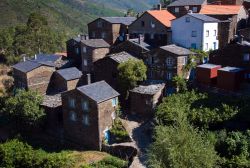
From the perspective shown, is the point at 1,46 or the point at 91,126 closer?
→ the point at 91,126

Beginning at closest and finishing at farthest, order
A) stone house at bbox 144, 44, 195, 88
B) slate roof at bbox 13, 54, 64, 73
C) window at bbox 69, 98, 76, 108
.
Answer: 1. window at bbox 69, 98, 76, 108
2. stone house at bbox 144, 44, 195, 88
3. slate roof at bbox 13, 54, 64, 73

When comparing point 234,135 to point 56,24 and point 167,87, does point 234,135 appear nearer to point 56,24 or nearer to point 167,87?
point 167,87

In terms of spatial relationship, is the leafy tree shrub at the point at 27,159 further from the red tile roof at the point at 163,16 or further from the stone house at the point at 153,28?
the red tile roof at the point at 163,16

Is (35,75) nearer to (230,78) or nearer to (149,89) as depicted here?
(149,89)

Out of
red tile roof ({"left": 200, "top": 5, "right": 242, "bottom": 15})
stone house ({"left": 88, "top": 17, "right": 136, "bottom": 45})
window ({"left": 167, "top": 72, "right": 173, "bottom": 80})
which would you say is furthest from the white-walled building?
stone house ({"left": 88, "top": 17, "right": 136, "bottom": 45})

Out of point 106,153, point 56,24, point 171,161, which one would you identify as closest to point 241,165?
point 171,161

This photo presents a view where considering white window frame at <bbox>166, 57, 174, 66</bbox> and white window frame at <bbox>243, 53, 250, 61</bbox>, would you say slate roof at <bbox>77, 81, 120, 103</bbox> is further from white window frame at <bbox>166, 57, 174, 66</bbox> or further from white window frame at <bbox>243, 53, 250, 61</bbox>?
white window frame at <bbox>243, 53, 250, 61</bbox>
